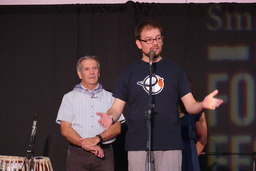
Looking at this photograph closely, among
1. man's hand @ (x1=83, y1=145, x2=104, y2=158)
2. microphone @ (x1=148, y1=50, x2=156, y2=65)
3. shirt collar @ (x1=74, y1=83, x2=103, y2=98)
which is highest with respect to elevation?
microphone @ (x1=148, y1=50, x2=156, y2=65)

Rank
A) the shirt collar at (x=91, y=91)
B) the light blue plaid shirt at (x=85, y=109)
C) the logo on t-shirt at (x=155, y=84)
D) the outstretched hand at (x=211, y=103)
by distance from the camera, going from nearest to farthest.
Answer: the outstretched hand at (x=211, y=103), the logo on t-shirt at (x=155, y=84), the light blue plaid shirt at (x=85, y=109), the shirt collar at (x=91, y=91)

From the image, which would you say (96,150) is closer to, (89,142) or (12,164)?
(89,142)

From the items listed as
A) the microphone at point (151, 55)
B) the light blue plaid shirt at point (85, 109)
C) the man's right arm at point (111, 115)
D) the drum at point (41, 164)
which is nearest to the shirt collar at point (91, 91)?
the light blue plaid shirt at point (85, 109)

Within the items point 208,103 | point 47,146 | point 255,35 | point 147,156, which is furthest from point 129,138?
point 255,35

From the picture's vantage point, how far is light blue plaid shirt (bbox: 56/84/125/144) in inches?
150

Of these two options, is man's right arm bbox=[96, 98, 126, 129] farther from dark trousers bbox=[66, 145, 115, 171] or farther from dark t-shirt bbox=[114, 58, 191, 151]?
dark trousers bbox=[66, 145, 115, 171]

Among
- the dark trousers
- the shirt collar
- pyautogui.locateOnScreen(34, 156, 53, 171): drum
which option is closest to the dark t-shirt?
the dark trousers

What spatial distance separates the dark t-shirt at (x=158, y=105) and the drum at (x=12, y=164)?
6.26 ft

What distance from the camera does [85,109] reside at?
3871 millimetres

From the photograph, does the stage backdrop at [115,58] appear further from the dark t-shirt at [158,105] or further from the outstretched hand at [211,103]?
the outstretched hand at [211,103]

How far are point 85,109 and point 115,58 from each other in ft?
3.89

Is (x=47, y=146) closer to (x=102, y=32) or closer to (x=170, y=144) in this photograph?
(x=102, y=32)

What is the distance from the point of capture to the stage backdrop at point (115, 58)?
4750mm

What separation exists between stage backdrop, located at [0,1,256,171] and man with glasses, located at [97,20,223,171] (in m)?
2.13
